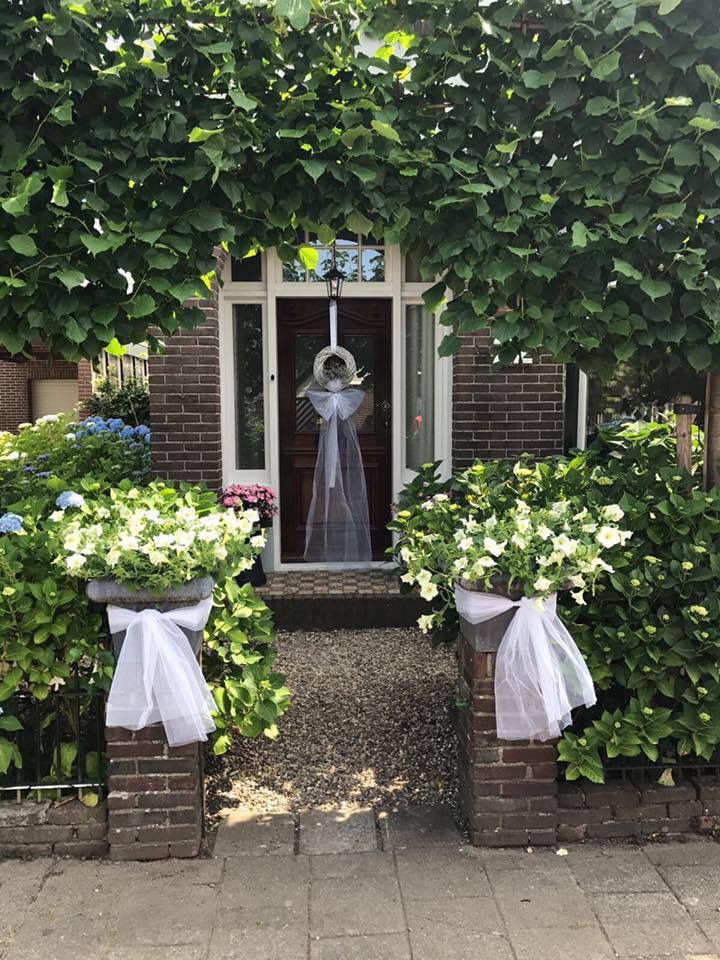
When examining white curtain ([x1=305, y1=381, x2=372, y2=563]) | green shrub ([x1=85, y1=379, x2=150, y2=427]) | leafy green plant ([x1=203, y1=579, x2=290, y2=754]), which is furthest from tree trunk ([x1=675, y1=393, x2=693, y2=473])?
green shrub ([x1=85, y1=379, x2=150, y2=427])

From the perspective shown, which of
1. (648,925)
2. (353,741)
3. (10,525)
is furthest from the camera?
(353,741)

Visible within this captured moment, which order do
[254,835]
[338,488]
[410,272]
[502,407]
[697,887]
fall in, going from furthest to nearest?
[410,272] < [338,488] < [502,407] < [254,835] < [697,887]

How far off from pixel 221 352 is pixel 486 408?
7.07 feet

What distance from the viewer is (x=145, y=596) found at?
2.70 meters

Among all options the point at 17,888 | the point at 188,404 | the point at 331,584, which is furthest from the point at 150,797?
the point at 188,404

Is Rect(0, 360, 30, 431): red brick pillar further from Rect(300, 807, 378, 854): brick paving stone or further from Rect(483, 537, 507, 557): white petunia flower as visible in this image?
Rect(483, 537, 507, 557): white petunia flower

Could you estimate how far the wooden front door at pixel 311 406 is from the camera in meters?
6.39

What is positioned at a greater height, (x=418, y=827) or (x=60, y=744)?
(x=60, y=744)

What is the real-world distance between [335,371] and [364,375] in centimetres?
28

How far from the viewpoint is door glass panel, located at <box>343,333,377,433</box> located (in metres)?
6.45

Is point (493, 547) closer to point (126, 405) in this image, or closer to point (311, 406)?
point (311, 406)

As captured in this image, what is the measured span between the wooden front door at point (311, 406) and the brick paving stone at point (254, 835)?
11.3 feet

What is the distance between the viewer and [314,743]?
379cm

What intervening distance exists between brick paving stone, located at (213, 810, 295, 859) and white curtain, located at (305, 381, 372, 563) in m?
3.32
